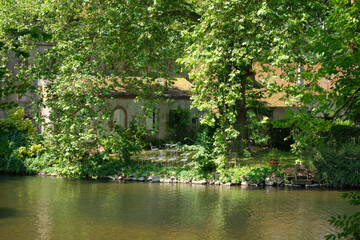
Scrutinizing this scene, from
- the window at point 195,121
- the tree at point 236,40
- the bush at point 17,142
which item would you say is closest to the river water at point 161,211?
the tree at point 236,40

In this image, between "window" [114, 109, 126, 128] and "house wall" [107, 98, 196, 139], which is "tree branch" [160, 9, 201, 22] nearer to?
"house wall" [107, 98, 196, 139]

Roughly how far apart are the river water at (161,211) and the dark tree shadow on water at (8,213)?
32mm

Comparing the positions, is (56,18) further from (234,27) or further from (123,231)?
(123,231)

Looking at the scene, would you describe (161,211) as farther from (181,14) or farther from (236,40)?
(181,14)

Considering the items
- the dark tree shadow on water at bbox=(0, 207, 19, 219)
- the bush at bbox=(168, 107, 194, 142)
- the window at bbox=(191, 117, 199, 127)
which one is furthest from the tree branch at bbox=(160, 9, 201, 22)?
the dark tree shadow on water at bbox=(0, 207, 19, 219)

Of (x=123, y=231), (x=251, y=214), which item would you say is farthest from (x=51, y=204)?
(x=251, y=214)

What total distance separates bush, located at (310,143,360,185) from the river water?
997 mm

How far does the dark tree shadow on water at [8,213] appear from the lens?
523 inches

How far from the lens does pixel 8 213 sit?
1374 centimetres

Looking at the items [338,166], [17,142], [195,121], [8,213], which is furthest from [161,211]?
[195,121]

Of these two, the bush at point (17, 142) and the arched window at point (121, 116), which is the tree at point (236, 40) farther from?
the arched window at point (121, 116)

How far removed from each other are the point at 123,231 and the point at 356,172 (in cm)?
1071

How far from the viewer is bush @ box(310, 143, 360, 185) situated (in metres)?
17.6

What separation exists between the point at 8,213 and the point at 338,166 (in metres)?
12.9
